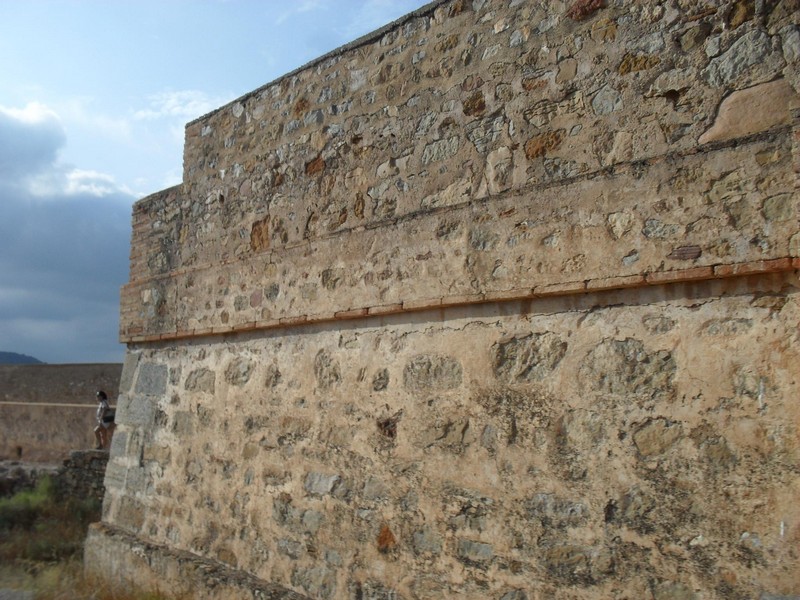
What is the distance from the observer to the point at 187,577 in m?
4.82

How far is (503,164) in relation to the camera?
12.2ft

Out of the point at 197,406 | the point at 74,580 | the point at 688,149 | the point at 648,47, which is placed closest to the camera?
the point at 688,149

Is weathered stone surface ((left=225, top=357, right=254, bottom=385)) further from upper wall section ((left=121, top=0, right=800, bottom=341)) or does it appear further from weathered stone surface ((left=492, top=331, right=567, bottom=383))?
weathered stone surface ((left=492, top=331, right=567, bottom=383))

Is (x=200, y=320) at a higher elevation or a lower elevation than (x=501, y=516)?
higher

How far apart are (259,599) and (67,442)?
13156mm

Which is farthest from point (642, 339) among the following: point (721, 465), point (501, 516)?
point (501, 516)

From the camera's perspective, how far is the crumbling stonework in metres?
2.83

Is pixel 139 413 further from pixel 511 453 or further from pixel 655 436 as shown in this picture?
pixel 655 436

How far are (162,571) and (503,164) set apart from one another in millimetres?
3777

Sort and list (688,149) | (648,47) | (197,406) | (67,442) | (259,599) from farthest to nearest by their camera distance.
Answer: (67,442)
(197,406)
(259,599)
(648,47)
(688,149)

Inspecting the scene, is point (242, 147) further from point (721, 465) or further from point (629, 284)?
point (721, 465)

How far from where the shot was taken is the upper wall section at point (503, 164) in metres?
2.95

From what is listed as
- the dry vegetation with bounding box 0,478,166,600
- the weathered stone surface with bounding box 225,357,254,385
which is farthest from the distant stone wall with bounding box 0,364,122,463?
the weathered stone surface with bounding box 225,357,254,385

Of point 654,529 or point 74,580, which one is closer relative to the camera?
point 654,529
